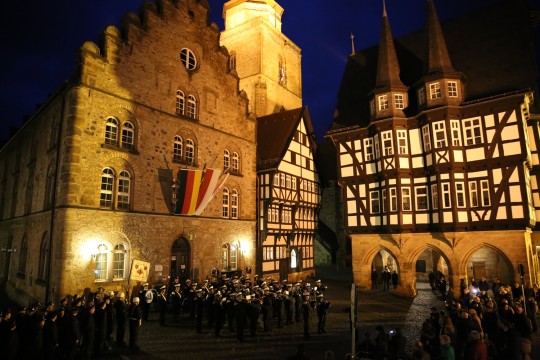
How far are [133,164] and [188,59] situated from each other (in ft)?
25.7

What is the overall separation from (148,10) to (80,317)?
1616cm

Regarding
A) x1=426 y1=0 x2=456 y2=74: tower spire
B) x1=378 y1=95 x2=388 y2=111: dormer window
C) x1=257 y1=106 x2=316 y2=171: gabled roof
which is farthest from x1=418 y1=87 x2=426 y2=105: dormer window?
x1=257 y1=106 x2=316 y2=171: gabled roof

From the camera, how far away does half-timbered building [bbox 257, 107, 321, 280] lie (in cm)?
2652

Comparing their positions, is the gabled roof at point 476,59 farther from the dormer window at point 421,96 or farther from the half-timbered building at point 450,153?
the dormer window at point 421,96

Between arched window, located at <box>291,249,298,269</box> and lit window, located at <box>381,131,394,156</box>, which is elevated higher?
lit window, located at <box>381,131,394,156</box>

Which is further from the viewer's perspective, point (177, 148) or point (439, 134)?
point (439, 134)

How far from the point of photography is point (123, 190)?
58.8ft

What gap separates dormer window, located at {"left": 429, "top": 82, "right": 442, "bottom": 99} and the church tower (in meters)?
18.5

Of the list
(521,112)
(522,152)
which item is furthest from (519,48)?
(522,152)

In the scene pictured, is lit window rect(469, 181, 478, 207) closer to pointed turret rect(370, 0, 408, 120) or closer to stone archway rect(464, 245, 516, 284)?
pointed turret rect(370, 0, 408, 120)

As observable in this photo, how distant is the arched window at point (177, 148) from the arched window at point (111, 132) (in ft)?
11.8

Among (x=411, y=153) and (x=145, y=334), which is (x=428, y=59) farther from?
(x=145, y=334)

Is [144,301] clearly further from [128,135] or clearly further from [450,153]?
[450,153]

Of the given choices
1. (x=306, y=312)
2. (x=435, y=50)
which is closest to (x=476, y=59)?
(x=435, y=50)
